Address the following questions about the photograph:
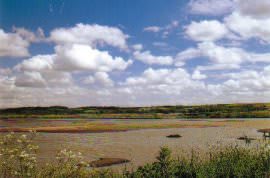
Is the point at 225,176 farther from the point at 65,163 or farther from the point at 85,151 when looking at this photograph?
the point at 85,151

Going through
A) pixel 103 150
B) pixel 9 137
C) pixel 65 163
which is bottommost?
pixel 103 150

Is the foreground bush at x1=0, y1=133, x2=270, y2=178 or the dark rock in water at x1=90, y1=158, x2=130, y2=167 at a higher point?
the foreground bush at x1=0, y1=133, x2=270, y2=178

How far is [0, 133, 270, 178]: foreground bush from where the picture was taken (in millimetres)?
10781

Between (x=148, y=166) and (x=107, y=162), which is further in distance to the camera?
(x=107, y=162)

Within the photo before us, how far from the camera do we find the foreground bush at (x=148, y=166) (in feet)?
35.4

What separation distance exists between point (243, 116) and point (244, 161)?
103513mm

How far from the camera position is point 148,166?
12961 millimetres

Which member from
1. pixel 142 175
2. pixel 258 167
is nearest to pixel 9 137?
pixel 142 175

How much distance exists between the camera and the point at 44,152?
32594 mm

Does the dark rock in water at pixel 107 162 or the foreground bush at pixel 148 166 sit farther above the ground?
the foreground bush at pixel 148 166

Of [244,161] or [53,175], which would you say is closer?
[53,175]

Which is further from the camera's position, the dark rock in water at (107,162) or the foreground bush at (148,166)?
the dark rock in water at (107,162)

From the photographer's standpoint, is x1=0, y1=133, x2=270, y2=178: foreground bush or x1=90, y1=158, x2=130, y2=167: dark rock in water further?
x1=90, y1=158, x2=130, y2=167: dark rock in water

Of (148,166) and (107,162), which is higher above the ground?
(148,166)
